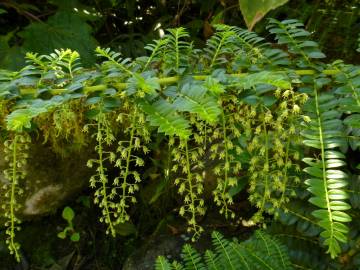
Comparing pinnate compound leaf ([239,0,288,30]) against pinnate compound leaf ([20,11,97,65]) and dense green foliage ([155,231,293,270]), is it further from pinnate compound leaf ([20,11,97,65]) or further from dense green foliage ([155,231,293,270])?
pinnate compound leaf ([20,11,97,65])

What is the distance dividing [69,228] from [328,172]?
1800 millimetres

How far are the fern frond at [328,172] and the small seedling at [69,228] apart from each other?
5.40 ft

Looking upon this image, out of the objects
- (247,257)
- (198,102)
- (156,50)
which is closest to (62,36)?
(156,50)

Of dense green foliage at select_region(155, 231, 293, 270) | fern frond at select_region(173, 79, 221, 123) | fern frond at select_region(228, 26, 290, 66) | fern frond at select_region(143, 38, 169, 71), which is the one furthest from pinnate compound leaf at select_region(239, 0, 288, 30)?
dense green foliage at select_region(155, 231, 293, 270)

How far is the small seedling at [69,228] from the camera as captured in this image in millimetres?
2367

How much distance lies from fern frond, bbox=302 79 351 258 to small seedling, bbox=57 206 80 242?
1.64 m

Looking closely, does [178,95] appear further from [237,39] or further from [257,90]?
[237,39]

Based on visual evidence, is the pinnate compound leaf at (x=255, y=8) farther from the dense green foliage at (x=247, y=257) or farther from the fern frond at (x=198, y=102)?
the dense green foliage at (x=247, y=257)

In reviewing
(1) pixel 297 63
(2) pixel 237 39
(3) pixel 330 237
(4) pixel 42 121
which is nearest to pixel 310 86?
(1) pixel 297 63

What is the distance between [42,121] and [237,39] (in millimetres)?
609

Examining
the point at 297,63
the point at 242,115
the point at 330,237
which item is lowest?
the point at 330,237

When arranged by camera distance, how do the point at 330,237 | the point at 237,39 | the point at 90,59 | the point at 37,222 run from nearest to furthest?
the point at 330,237 → the point at 237,39 → the point at 90,59 → the point at 37,222

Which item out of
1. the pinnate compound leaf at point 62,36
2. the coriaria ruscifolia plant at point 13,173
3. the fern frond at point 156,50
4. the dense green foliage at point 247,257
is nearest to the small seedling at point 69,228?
the pinnate compound leaf at point 62,36

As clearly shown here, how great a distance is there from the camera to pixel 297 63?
1124mm
